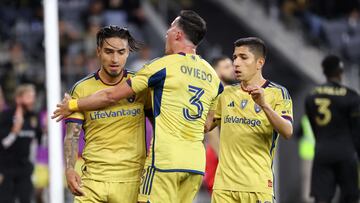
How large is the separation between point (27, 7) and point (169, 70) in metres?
14.7

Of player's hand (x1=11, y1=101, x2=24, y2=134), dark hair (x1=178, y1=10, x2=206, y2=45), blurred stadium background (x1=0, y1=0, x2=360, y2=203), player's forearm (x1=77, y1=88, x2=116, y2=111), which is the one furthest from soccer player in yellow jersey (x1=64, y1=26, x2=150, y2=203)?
blurred stadium background (x1=0, y1=0, x2=360, y2=203)

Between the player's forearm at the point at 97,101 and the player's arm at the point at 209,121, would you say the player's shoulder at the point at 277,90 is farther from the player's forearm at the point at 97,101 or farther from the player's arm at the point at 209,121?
the player's forearm at the point at 97,101

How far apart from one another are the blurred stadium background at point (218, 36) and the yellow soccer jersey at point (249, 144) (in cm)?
1082

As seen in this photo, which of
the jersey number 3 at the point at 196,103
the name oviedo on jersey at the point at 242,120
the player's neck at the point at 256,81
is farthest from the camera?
the player's neck at the point at 256,81

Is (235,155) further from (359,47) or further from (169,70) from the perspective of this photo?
(359,47)

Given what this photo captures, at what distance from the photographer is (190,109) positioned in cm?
767

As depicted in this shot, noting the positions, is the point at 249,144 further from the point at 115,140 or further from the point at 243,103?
the point at 115,140

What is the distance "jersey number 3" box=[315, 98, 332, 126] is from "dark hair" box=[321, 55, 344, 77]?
33 centimetres

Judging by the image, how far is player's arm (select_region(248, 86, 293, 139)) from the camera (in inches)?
305

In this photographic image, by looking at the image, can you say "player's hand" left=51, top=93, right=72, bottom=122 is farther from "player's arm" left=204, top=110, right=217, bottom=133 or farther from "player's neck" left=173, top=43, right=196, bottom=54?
"player's arm" left=204, top=110, right=217, bottom=133

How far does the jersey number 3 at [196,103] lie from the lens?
7648mm

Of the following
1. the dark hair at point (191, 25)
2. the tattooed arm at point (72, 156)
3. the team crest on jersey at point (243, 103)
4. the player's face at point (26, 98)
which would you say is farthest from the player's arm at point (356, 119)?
the player's face at point (26, 98)

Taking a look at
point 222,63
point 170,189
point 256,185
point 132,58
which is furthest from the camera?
point 132,58

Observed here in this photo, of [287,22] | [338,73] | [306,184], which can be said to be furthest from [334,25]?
[338,73]
